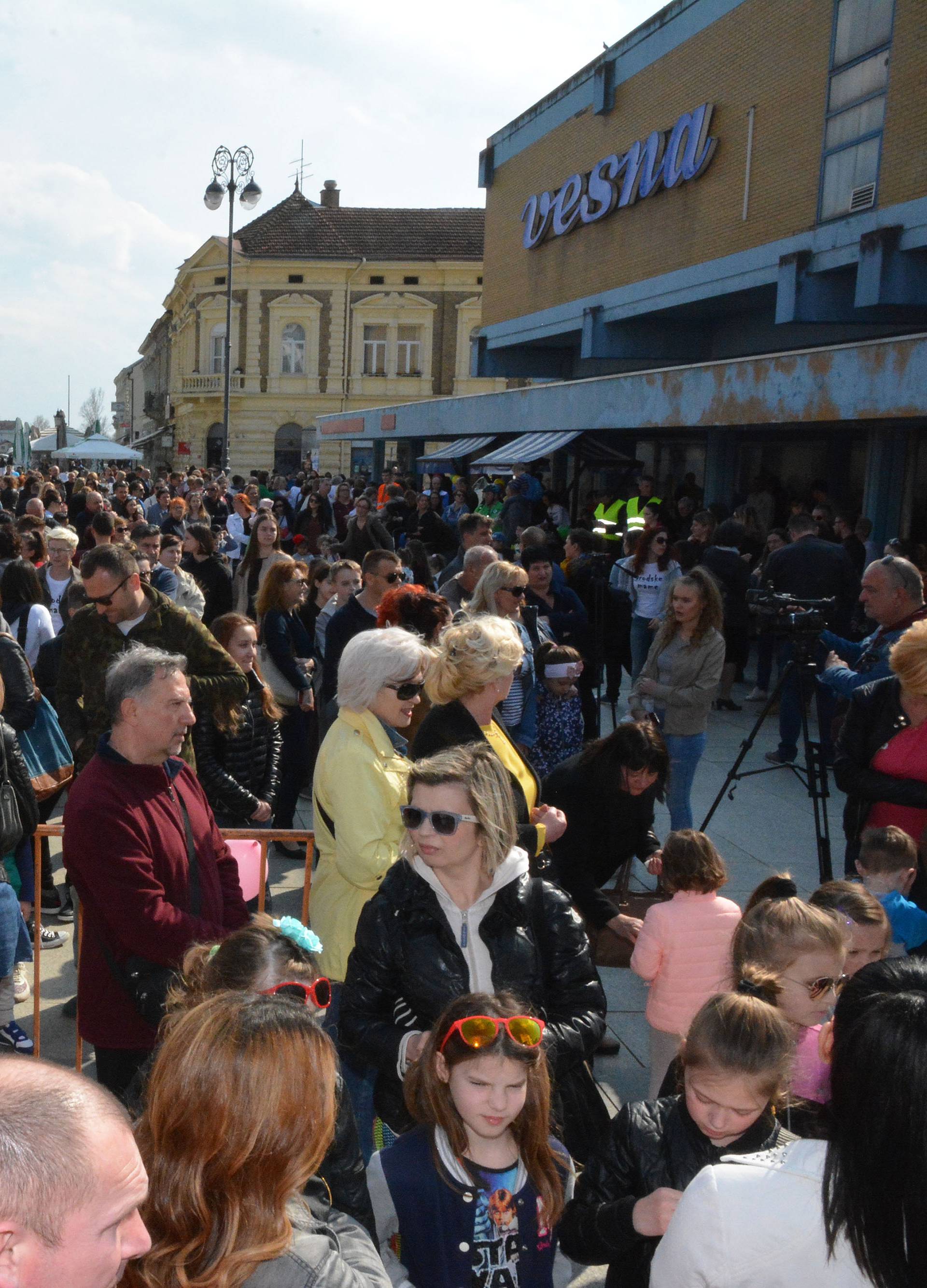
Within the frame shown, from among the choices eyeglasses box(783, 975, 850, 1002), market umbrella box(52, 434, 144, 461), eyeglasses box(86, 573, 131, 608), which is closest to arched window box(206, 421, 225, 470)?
market umbrella box(52, 434, 144, 461)

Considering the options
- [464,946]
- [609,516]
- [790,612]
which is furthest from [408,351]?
[464,946]

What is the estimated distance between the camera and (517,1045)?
258 cm

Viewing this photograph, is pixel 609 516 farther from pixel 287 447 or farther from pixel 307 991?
pixel 287 447

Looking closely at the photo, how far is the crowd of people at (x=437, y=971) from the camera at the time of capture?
1732 millimetres

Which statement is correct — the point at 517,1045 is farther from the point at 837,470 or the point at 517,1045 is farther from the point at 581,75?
the point at 581,75

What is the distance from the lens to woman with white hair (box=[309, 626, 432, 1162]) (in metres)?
3.64

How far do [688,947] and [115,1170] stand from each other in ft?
8.89

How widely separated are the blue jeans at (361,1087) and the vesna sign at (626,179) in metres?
19.4

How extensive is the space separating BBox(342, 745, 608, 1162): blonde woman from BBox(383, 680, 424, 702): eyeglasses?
0.78m

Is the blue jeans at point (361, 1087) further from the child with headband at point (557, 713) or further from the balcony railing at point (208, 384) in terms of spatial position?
the balcony railing at point (208, 384)

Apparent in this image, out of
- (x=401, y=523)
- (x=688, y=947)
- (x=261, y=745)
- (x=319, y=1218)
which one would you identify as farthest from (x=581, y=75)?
(x=319, y=1218)

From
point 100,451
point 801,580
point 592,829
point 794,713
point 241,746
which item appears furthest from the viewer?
point 100,451

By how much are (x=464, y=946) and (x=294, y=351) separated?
5588 centimetres

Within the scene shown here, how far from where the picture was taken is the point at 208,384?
5859 centimetres
